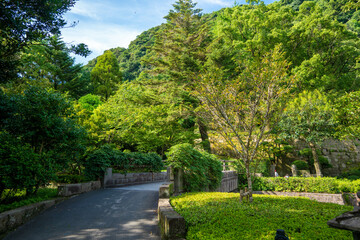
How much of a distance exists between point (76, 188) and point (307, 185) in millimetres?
15998

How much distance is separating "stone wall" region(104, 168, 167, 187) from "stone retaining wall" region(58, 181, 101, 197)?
84cm

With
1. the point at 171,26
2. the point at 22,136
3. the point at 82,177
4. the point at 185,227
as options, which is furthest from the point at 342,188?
the point at 171,26

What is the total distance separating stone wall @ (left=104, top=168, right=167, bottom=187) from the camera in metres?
A: 12.9

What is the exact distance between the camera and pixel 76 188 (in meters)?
9.64

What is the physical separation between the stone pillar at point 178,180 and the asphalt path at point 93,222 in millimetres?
1022

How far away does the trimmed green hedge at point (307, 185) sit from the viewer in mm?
15242

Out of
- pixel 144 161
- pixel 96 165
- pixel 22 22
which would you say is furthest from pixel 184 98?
pixel 22 22

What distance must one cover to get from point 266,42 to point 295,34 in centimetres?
394

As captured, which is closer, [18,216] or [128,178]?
[18,216]

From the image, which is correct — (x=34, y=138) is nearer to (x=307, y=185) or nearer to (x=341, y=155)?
(x=307, y=185)

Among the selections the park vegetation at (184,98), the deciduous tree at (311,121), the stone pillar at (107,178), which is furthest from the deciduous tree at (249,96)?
the deciduous tree at (311,121)

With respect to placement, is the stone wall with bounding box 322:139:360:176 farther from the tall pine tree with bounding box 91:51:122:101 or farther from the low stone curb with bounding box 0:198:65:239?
the tall pine tree with bounding box 91:51:122:101

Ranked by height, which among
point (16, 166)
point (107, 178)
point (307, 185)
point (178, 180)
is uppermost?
point (16, 166)

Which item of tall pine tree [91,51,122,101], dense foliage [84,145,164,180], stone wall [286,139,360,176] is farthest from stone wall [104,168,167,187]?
tall pine tree [91,51,122,101]
